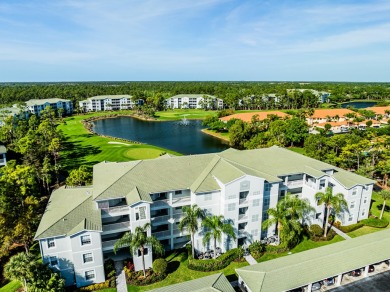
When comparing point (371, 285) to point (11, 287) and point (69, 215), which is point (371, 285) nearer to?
point (69, 215)

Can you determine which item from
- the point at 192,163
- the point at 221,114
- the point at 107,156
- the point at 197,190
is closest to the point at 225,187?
the point at 197,190

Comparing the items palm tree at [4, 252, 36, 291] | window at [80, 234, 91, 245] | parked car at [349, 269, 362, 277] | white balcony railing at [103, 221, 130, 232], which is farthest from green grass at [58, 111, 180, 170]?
parked car at [349, 269, 362, 277]

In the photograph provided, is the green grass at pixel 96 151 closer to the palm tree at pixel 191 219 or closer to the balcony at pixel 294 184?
the palm tree at pixel 191 219

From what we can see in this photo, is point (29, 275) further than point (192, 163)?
No

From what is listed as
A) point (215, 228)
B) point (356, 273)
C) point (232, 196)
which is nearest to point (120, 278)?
point (215, 228)

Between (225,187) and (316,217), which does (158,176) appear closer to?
(225,187)

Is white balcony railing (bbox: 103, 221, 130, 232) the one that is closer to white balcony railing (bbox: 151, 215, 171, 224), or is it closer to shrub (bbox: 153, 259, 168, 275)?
white balcony railing (bbox: 151, 215, 171, 224)

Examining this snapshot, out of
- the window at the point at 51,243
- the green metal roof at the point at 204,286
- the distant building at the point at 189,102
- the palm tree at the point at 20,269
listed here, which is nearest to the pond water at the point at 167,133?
the distant building at the point at 189,102
